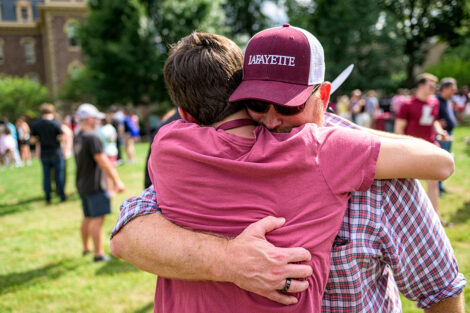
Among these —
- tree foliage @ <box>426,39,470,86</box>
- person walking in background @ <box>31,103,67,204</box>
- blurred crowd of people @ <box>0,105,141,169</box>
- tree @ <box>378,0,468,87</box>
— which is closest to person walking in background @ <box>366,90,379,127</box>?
blurred crowd of people @ <box>0,105,141,169</box>

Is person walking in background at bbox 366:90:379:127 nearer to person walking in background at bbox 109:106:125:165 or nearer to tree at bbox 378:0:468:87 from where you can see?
person walking in background at bbox 109:106:125:165

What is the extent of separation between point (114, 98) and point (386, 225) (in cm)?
2686

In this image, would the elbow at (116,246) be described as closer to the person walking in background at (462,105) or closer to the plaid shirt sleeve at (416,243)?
the plaid shirt sleeve at (416,243)

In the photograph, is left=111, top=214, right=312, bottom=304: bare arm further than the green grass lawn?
No

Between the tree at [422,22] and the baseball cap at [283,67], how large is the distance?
33.7m

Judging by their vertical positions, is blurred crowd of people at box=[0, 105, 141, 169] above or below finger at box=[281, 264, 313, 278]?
below

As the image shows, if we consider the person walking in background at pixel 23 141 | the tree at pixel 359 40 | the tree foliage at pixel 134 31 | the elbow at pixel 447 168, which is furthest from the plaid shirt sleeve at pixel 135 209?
the tree at pixel 359 40

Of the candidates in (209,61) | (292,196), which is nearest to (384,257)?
(292,196)

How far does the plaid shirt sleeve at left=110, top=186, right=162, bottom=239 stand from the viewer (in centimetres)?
140

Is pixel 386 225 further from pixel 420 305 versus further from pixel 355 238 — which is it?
pixel 420 305

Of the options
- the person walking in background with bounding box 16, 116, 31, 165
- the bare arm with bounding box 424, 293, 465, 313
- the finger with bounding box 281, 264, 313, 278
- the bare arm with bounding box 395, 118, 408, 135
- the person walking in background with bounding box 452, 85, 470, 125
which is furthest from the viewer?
the person walking in background with bounding box 452, 85, 470, 125

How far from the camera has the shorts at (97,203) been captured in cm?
579

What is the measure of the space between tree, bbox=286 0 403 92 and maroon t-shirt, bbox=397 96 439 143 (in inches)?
800

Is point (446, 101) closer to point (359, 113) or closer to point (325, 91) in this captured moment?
point (325, 91)
